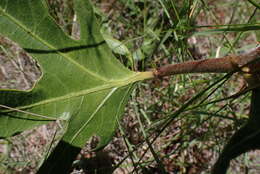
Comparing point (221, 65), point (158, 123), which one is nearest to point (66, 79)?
point (221, 65)

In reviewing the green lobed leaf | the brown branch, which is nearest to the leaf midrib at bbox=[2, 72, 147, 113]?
the green lobed leaf

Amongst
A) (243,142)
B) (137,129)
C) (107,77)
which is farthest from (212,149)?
(107,77)

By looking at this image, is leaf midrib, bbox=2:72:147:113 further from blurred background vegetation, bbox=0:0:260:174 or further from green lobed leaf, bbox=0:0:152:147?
blurred background vegetation, bbox=0:0:260:174

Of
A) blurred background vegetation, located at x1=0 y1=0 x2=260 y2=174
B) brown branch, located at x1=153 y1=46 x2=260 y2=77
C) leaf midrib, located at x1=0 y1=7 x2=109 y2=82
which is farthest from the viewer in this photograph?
blurred background vegetation, located at x1=0 y1=0 x2=260 y2=174

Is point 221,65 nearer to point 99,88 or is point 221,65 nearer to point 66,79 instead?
point 99,88

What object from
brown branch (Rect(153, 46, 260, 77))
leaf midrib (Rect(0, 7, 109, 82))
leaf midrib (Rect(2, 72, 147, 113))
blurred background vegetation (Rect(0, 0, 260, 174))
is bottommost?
blurred background vegetation (Rect(0, 0, 260, 174))

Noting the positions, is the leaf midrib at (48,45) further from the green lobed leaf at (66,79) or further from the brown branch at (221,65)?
the brown branch at (221,65)

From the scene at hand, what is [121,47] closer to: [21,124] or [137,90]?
[137,90]

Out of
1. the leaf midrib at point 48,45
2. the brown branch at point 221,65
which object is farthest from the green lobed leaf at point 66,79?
the brown branch at point 221,65

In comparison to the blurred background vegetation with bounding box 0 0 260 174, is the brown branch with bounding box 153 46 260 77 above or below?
above
